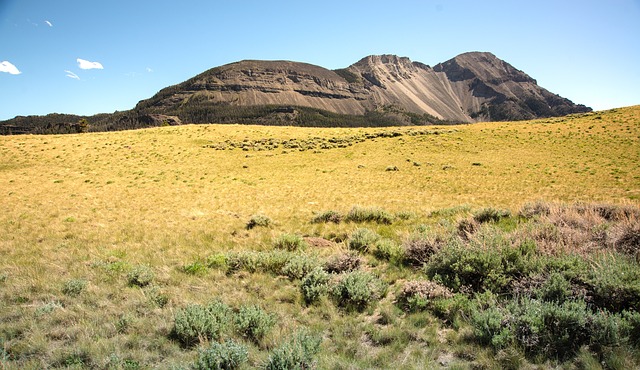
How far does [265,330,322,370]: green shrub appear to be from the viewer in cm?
447

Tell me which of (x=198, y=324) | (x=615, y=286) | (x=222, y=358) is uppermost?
(x=615, y=286)

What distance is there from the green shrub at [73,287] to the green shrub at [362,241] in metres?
7.51

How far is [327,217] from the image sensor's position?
49.6ft

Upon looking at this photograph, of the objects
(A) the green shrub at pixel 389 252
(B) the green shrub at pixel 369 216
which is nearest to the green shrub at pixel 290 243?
(A) the green shrub at pixel 389 252

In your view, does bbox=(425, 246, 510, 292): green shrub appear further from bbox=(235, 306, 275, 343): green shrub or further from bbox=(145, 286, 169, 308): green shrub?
bbox=(145, 286, 169, 308): green shrub

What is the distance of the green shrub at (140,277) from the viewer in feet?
25.5

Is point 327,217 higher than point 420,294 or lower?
lower

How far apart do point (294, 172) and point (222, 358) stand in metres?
27.7

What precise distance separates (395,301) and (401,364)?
2.21m

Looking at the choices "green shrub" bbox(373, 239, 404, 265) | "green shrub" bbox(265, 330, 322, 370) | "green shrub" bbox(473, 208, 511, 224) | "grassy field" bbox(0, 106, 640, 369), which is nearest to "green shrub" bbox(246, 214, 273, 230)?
"grassy field" bbox(0, 106, 640, 369)

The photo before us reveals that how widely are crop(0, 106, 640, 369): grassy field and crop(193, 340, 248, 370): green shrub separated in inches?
3.8

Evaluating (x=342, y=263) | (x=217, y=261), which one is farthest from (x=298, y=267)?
(x=217, y=261)

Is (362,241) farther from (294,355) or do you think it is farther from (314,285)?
(294,355)

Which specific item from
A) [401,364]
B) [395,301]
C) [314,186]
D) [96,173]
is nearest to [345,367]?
[401,364]
